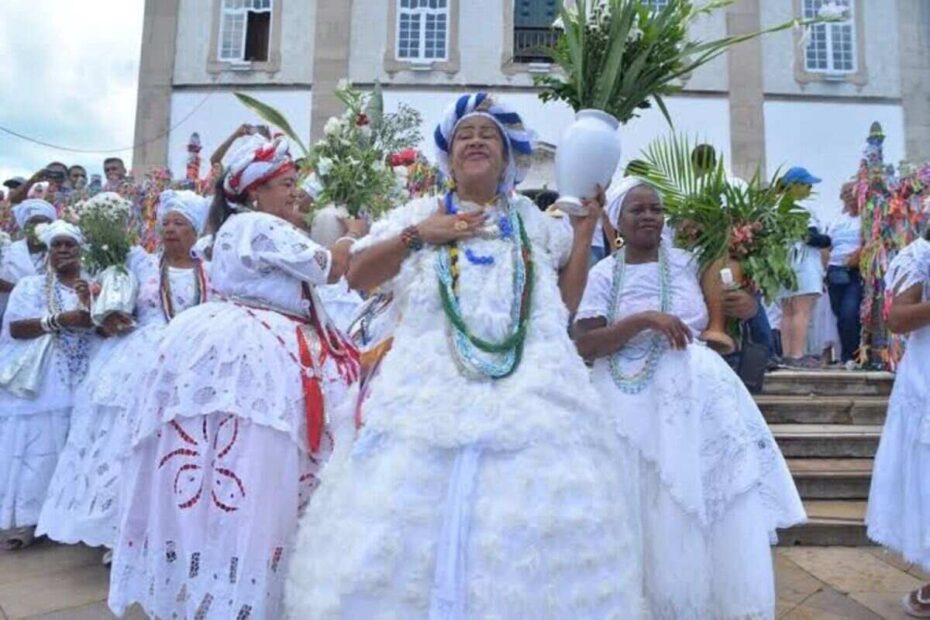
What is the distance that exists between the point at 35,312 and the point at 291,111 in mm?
14091

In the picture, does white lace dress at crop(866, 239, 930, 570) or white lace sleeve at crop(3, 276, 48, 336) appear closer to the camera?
white lace dress at crop(866, 239, 930, 570)

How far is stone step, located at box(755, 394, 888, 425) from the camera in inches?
257

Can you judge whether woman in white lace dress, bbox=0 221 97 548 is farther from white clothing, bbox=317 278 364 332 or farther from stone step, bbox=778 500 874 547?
stone step, bbox=778 500 874 547

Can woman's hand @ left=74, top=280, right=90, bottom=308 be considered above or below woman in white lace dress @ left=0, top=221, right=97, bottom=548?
above

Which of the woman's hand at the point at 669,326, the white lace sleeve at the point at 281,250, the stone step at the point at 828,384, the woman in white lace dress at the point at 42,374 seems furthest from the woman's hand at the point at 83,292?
the stone step at the point at 828,384

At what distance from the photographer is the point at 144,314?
493 cm

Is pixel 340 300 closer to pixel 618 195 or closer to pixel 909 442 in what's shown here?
pixel 618 195

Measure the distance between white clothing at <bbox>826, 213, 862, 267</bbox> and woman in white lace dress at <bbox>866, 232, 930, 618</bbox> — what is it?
5077mm

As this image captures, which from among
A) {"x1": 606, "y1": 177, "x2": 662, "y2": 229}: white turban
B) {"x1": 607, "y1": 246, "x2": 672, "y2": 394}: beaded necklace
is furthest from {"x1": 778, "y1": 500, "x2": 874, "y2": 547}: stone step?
{"x1": 606, "y1": 177, "x2": 662, "y2": 229}: white turban

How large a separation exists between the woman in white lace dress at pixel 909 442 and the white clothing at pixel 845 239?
16.7ft

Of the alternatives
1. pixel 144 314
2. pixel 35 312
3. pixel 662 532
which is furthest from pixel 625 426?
pixel 35 312

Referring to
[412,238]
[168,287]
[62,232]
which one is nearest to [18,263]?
[62,232]

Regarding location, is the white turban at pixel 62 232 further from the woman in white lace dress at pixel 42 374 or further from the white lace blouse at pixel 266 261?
the white lace blouse at pixel 266 261

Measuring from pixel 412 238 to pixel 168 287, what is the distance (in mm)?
Result: 2335
